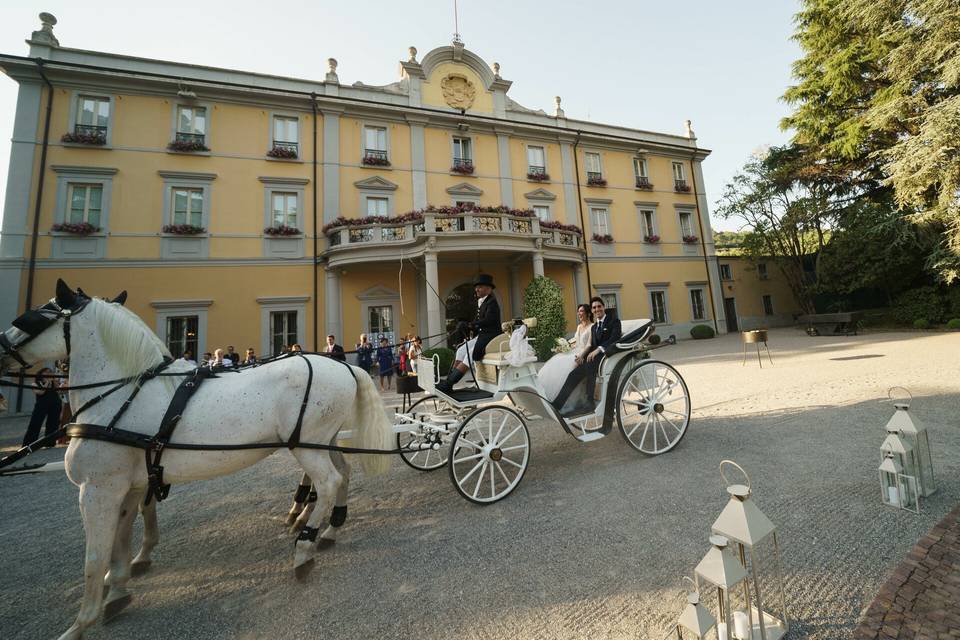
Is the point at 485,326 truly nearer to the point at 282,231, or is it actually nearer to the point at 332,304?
the point at 332,304

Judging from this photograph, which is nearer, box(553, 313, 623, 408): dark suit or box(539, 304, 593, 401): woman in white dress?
box(553, 313, 623, 408): dark suit

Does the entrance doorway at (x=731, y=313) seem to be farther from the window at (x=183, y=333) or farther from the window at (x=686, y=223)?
the window at (x=183, y=333)

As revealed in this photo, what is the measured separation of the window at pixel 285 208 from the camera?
13.5 m

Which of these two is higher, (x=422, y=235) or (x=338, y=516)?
(x=422, y=235)

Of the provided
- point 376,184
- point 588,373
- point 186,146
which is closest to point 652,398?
point 588,373

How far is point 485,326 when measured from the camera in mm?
4090

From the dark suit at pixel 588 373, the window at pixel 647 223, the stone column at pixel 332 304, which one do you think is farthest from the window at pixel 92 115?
the window at pixel 647 223

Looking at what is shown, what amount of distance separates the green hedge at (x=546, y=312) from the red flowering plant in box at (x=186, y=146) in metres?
12.9

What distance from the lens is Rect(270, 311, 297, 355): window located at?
13.0 meters

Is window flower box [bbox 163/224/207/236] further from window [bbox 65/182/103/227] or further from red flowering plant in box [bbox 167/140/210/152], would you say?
red flowering plant in box [bbox 167/140/210/152]

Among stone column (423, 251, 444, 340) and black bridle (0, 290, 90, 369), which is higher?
stone column (423, 251, 444, 340)

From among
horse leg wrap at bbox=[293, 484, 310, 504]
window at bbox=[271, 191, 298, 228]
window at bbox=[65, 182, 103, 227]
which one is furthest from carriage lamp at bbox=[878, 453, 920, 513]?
window at bbox=[65, 182, 103, 227]

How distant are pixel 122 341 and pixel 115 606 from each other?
1565 millimetres

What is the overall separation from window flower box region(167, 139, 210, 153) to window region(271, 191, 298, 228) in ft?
8.85
